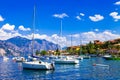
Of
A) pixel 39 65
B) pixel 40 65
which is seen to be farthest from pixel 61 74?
pixel 39 65

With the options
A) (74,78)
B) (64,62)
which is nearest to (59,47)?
(64,62)

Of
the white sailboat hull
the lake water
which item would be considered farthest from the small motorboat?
the lake water

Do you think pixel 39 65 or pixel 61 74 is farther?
pixel 39 65

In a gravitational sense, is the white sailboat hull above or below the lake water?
above

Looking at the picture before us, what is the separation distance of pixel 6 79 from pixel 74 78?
14031mm

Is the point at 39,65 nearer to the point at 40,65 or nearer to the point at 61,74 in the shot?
the point at 40,65

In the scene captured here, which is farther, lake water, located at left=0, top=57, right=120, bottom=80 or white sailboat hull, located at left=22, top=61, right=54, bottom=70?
white sailboat hull, located at left=22, top=61, right=54, bottom=70

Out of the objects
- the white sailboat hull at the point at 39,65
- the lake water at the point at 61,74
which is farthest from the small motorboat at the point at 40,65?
the lake water at the point at 61,74

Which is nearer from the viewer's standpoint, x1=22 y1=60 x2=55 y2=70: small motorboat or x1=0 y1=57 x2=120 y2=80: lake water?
x1=0 y1=57 x2=120 y2=80: lake water

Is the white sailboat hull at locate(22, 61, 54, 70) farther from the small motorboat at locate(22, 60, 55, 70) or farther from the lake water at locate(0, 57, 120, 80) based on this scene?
the lake water at locate(0, 57, 120, 80)

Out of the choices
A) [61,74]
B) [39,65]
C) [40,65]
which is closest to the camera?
[61,74]

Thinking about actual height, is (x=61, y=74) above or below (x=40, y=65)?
below

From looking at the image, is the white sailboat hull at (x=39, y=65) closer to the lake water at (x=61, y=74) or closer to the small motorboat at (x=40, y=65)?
the small motorboat at (x=40, y=65)

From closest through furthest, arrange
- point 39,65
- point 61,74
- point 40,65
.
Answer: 1. point 61,74
2. point 40,65
3. point 39,65
